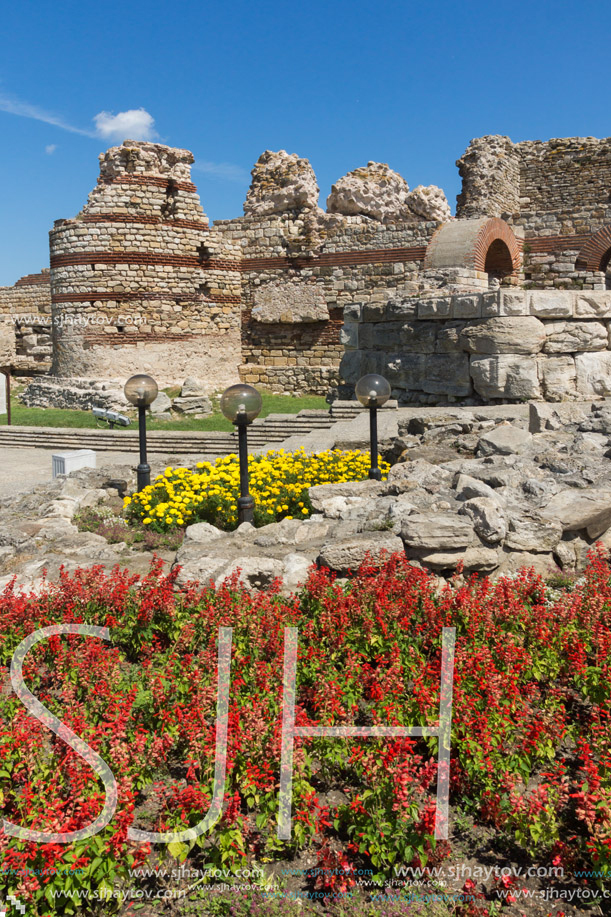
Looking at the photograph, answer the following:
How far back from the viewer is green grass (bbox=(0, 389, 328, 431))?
44.6 ft

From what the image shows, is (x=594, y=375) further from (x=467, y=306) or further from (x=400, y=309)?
(x=400, y=309)

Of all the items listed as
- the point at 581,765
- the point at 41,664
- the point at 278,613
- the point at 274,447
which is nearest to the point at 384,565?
the point at 278,613

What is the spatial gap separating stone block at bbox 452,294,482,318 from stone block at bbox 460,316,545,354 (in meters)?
0.18

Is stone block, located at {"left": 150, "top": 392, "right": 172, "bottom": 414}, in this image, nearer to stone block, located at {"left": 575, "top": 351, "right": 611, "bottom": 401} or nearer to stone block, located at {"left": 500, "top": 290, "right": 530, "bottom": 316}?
stone block, located at {"left": 500, "top": 290, "right": 530, "bottom": 316}

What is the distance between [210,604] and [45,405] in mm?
15577

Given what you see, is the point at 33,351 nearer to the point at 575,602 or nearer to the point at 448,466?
the point at 448,466

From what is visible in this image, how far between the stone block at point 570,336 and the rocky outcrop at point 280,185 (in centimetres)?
1225

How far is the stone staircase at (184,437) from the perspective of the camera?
11.0 m

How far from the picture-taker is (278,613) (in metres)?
3.65

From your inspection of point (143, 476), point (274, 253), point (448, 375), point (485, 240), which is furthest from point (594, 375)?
point (274, 253)

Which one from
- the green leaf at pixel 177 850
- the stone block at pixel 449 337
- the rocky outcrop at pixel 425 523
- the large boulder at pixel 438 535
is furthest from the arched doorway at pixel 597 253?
the green leaf at pixel 177 850

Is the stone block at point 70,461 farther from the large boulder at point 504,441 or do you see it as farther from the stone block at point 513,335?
the stone block at point 513,335

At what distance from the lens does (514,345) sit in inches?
336

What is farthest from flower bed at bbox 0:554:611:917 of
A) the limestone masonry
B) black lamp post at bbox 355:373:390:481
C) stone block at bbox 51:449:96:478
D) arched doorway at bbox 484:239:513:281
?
the limestone masonry
